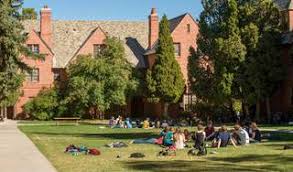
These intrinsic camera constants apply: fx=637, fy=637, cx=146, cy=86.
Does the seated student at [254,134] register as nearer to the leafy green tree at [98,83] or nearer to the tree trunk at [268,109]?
the tree trunk at [268,109]

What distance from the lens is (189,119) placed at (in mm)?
57281

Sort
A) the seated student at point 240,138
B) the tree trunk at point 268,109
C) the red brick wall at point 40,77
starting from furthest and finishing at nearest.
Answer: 1. the red brick wall at point 40,77
2. the tree trunk at point 268,109
3. the seated student at point 240,138

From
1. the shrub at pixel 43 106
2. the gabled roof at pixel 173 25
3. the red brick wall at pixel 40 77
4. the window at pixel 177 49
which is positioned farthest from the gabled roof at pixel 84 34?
the shrub at pixel 43 106

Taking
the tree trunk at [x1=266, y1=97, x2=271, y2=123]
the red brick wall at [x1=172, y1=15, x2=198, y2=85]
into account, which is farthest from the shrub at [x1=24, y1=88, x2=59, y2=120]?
the tree trunk at [x1=266, y1=97, x2=271, y2=123]

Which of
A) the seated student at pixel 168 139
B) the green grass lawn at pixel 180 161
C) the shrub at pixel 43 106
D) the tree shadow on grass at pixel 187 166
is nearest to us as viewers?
the tree shadow on grass at pixel 187 166

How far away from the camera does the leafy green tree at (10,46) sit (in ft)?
103

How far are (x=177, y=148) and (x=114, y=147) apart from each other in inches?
116

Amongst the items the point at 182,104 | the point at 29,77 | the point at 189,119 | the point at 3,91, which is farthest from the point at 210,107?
the point at 3,91

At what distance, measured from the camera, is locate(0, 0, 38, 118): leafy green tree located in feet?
103

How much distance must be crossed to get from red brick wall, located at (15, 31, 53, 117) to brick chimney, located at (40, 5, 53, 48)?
82.2 inches

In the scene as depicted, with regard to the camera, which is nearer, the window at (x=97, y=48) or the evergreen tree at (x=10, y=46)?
the evergreen tree at (x=10, y=46)

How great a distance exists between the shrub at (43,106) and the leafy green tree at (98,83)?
5.37ft

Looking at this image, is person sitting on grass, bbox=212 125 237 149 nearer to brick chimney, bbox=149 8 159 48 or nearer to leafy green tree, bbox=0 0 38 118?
leafy green tree, bbox=0 0 38 118

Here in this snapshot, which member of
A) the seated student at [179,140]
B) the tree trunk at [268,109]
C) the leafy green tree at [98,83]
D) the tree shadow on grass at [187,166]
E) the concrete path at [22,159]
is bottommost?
the tree shadow on grass at [187,166]
